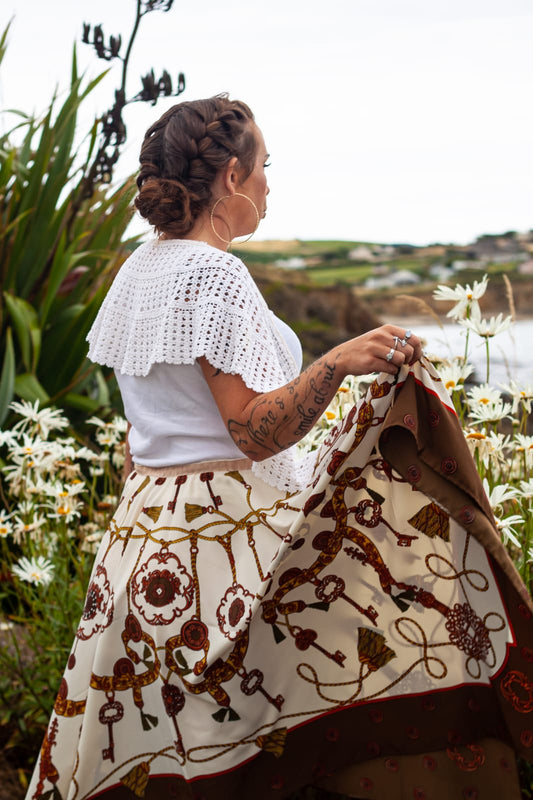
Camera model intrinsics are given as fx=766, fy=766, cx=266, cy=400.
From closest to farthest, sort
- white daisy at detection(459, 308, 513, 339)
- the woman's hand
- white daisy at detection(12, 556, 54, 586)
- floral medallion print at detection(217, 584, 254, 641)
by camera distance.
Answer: the woman's hand → floral medallion print at detection(217, 584, 254, 641) → white daisy at detection(459, 308, 513, 339) → white daisy at detection(12, 556, 54, 586)

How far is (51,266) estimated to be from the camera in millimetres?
3959

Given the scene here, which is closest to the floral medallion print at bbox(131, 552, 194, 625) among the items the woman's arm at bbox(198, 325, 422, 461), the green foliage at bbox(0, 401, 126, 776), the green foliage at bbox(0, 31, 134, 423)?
the woman's arm at bbox(198, 325, 422, 461)

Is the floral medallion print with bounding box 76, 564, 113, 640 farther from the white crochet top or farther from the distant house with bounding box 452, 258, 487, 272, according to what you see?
the distant house with bounding box 452, 258, 487, 272

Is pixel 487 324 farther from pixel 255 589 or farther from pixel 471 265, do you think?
pixel 471 265

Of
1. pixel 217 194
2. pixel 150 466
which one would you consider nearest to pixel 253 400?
pixel 150 466

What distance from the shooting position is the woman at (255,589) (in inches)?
53.7

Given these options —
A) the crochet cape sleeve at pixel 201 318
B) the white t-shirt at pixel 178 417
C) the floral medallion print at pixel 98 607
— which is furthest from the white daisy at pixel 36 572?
the crochet cape sleeve at pixel 201 318

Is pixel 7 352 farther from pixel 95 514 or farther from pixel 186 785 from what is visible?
pixel 186 785

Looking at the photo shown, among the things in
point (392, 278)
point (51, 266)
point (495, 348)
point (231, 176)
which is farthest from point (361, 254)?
point (231, 176)

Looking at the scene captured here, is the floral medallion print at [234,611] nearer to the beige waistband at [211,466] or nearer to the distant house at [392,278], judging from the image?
the beige waistband at [211,466]

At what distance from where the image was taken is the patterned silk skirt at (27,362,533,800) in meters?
1.39

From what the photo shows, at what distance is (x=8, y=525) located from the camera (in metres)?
2.29

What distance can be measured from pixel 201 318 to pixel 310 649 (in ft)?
2.13

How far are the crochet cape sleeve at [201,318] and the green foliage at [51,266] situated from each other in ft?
6.88
